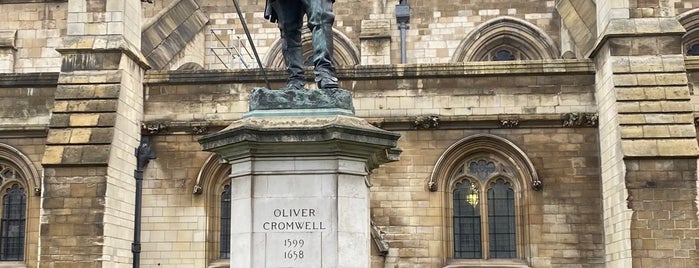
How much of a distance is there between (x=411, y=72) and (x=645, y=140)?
4.56 meters

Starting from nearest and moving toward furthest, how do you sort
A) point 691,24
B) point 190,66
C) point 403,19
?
point 691,24 → point 190,66 → point 403,19

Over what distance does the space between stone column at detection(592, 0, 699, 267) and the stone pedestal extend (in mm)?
7983

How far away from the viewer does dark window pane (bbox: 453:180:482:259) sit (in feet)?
56.4

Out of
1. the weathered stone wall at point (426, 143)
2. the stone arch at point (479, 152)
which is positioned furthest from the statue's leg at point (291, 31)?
the stone arch at point (479, 152)

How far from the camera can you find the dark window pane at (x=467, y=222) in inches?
677

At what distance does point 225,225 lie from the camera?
57.7 ft

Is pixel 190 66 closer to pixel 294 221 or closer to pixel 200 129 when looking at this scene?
pixel 200 129

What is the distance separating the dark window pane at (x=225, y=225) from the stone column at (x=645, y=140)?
23.6ft

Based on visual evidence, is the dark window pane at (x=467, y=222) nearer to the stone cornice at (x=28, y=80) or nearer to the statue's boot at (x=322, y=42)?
the stone cornice at (x=28, y=80)

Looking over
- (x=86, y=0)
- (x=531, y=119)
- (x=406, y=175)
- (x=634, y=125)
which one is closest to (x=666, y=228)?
(x=634, y=125)

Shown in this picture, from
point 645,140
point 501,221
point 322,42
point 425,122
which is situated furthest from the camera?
A: point 501,221

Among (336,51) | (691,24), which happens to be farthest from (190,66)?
(691,24)

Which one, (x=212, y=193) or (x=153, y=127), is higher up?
A: (x=153, y=127)

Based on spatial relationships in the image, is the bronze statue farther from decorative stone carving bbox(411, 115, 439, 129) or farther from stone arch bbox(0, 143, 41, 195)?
stone arch bbox(0, 143, 41, 195)
